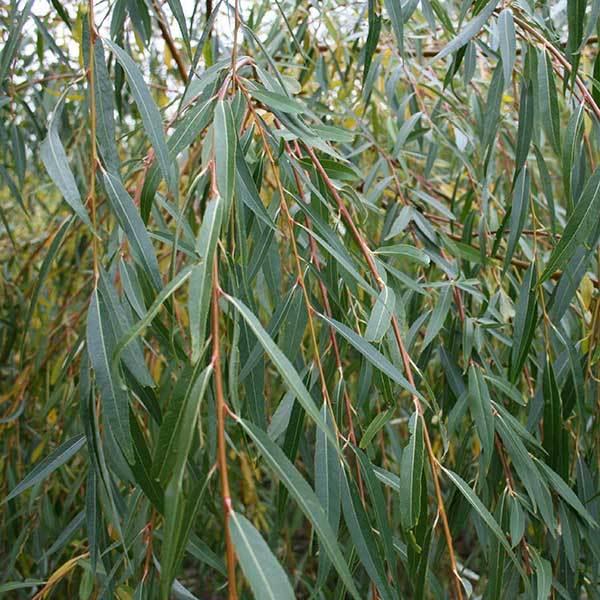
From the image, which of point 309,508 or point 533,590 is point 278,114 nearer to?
point 309,508

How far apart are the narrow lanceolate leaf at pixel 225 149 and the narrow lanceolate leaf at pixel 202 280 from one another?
27mm

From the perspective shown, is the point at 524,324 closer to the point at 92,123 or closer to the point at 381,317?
the point at 381,317

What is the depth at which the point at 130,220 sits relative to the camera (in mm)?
517

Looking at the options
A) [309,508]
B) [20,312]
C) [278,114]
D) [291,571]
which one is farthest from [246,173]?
[291,571]

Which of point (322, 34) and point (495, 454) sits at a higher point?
point (322, 34)

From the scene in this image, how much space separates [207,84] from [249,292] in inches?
6.6

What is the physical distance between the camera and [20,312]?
4.43ft

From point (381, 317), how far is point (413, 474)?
0.11 m

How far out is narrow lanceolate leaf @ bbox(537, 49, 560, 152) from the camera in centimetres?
68

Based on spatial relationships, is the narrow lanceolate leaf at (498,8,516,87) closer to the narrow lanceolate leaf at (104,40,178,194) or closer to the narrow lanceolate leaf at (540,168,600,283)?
the narrow lanceolate leaf at (540,168,600,283)

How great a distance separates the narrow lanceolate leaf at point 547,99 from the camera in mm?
679

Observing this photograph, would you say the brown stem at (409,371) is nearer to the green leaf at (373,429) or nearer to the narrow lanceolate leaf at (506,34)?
the green leaf at (373,429)

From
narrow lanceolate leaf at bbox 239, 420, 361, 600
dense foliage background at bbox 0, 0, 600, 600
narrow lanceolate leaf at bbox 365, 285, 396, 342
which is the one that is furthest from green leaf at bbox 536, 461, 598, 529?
narrow lanceolate leaf at bbox 239, 420, 361, 600

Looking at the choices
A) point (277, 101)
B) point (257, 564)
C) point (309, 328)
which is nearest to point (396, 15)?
point (277, 101)
